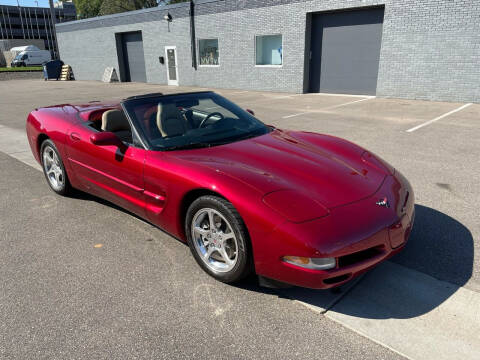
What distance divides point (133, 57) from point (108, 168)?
913 inches

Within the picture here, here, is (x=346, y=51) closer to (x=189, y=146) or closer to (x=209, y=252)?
(x=189, y=146)

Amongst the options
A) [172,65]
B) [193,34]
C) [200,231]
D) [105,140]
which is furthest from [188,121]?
[172,65]

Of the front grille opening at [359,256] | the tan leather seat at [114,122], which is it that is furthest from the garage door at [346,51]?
the front grille opening at [359,256]

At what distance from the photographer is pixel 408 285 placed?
109 inches

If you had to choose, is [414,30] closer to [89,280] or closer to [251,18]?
[251,18]

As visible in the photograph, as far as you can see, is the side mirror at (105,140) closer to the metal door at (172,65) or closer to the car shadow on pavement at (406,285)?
the car shadow on pavement at (406,285)

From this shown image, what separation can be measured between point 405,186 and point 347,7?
1279cm

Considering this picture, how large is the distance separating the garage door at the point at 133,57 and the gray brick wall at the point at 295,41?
66 centimetres

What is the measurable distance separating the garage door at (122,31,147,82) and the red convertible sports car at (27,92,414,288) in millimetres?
21384

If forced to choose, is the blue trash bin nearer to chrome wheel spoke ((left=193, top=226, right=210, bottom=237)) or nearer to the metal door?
the metal door

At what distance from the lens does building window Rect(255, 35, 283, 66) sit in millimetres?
16609

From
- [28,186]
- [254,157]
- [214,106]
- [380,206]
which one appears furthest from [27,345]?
[28,186]

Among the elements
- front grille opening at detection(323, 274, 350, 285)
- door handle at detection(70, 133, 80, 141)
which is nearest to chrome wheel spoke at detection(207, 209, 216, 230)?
front grille opening at detection(323, 274, 350, 285)

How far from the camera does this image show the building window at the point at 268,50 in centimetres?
1661
